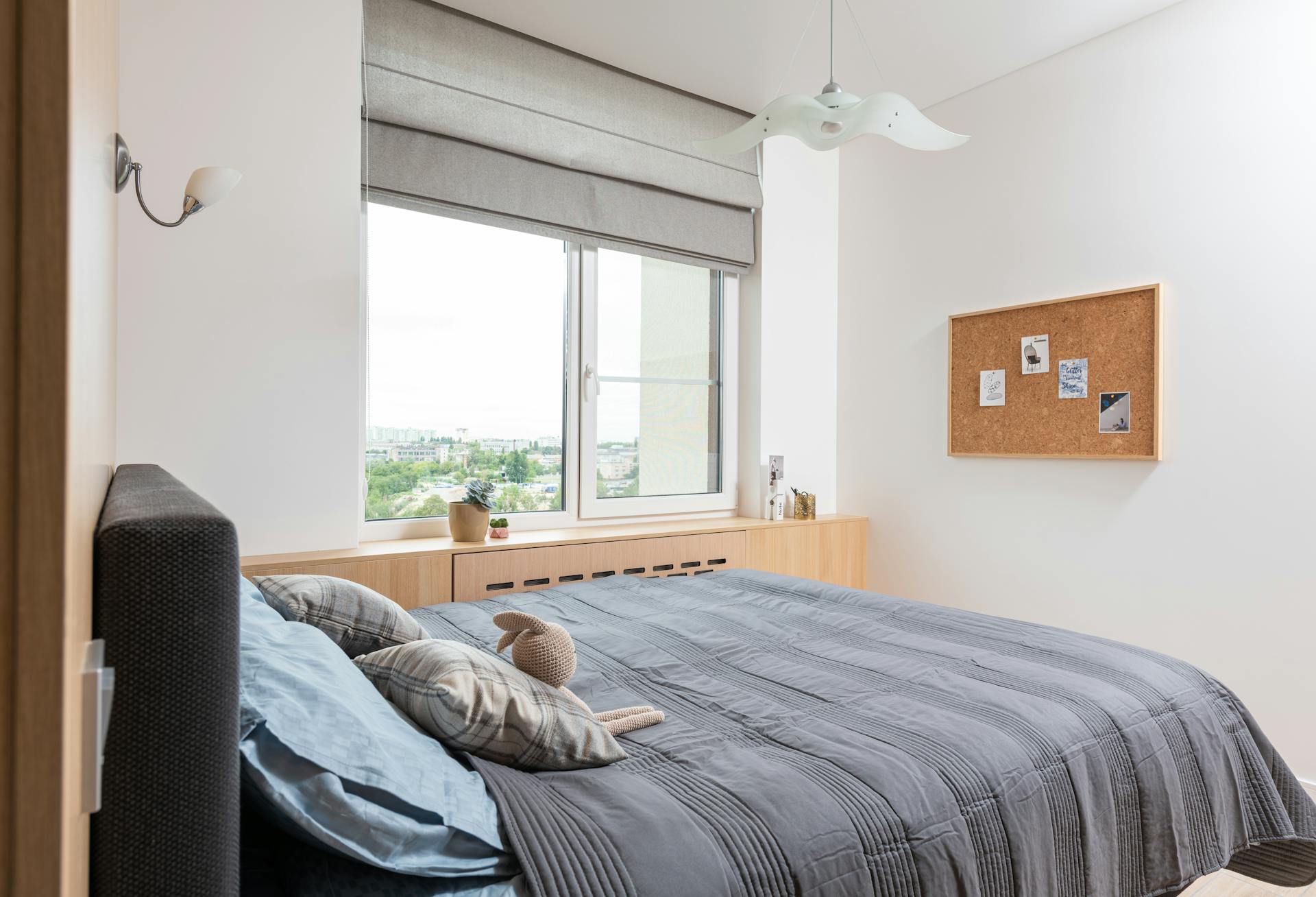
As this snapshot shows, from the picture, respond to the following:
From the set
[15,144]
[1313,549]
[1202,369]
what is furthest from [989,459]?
[15,144]

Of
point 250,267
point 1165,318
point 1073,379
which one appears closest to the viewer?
point 250,267

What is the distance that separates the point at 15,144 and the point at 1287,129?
10.8ft

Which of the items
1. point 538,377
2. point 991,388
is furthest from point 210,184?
point 991,388

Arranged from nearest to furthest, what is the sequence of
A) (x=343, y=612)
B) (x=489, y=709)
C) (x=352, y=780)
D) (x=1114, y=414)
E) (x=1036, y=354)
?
(x=352, y=780) → (x=489, y=709) → (x=343, y=612) → (x=1114, y=414) → (x=1036, y=354)

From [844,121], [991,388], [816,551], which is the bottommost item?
[816,551]

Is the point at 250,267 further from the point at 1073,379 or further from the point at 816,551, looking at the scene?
the point at 1073,379

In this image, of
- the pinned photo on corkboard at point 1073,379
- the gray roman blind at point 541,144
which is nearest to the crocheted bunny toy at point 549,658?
the gray roman blind at point 541,144

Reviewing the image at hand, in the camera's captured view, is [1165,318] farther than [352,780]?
Yes

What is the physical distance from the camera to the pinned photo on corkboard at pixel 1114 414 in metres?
2.81

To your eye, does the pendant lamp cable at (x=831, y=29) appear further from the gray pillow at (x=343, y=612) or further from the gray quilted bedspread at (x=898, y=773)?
the gray pillow at (x=343, y=612)

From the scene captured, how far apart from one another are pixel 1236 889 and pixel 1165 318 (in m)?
1.81

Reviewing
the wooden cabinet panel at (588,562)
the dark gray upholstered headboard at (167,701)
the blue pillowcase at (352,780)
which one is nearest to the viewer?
the dark gray upholstered headboard at (167,701)

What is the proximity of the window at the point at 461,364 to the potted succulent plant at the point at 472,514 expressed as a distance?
233 mm

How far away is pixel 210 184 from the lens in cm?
193
